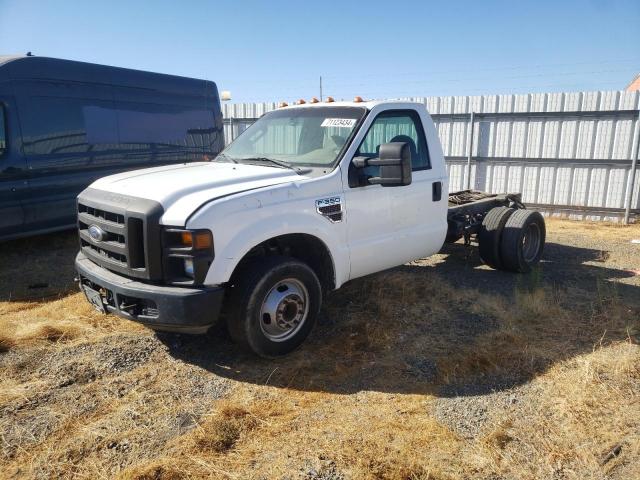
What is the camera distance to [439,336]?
15.0 feet

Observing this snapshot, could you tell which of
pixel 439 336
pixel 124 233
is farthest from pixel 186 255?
pixel 439 336

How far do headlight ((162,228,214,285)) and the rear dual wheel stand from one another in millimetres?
4219

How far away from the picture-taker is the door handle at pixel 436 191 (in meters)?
5.11

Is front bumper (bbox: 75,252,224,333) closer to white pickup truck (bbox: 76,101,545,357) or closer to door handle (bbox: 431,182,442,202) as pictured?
white pickup truck (bbox: 76,101,545,357)

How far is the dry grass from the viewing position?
110 inches

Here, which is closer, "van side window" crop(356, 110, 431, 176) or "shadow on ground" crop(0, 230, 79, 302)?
"van side window" crop(356, 110, 431, 176)

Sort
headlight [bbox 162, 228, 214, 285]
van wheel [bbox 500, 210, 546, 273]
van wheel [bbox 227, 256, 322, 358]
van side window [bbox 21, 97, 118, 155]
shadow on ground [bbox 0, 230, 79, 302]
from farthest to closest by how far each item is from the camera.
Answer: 1. van side window [bbox 21, 97, 118, 155]
2. van wheel [bbox 500, 210, 546, 273]
3. shadow on ground [bbox 0, 230, 79, 302]
4. van wheel [bbox 227, 256, 322, 358]
5. headlight [bbox 162, 228, 214, 285]

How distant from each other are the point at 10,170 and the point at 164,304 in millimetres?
4590

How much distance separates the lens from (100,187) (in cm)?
416

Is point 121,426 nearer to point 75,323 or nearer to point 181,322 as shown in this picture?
point 181,322

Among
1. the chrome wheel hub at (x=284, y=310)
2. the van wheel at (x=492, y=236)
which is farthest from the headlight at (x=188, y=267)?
the van wheel at (x=492, y=236)

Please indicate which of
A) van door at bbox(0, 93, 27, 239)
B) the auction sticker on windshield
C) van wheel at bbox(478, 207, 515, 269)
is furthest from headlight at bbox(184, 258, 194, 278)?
van door at bbox(0, 93, 27, 239)

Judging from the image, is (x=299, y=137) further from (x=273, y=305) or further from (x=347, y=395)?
(x=347, y=395)

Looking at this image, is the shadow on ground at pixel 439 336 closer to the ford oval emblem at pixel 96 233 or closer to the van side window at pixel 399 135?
the ford oval emblem at pixel 96 233
